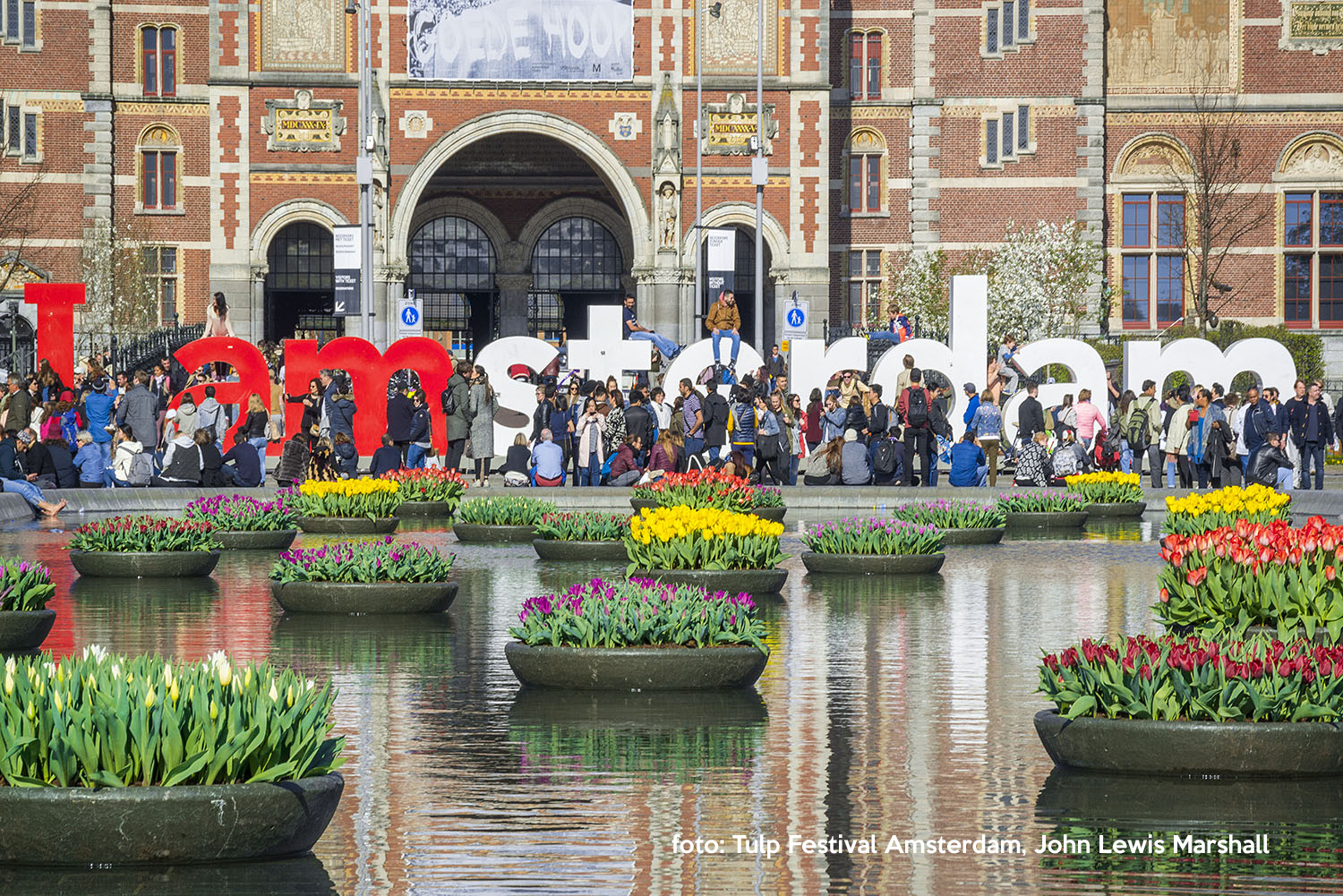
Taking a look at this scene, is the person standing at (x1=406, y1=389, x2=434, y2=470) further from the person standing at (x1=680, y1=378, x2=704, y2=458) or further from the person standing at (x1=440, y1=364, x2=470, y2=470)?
the person standing at (x1=680, y1=378, x2=704, y2=458)

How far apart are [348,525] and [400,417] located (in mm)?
6052

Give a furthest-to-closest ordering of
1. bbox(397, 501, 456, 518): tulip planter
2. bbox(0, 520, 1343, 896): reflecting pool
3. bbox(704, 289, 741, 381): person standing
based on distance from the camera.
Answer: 1. bbox(704, 289, 741, 381): person standing
2. bbox(397, 501, 456, 518): tulip planter
3. bbox(0, 520, 1343, 896): reflecting pool

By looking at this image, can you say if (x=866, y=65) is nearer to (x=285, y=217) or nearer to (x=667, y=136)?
(x=667, y=136)

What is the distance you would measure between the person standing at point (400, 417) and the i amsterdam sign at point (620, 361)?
92.1 inches

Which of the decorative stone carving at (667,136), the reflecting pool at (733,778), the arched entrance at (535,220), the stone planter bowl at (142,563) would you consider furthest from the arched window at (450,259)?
the reflecting pool at (733,778)

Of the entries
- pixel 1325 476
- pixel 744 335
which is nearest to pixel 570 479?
pixel 1325 476

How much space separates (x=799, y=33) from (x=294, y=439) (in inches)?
909

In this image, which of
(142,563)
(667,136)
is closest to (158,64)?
(667,136)

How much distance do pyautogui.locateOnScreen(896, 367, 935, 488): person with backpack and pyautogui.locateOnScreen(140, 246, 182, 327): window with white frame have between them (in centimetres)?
2604

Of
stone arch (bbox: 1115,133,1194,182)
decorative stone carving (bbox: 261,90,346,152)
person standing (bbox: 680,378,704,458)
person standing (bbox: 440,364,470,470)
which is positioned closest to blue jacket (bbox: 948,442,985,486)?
person standing (bbox: 680,378,704,458)

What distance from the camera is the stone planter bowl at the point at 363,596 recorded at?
40.7 ft

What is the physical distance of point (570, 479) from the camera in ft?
85.9

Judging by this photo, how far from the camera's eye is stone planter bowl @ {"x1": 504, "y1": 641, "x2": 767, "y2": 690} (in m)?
9.39

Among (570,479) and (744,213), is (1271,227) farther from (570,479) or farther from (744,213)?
(570,479)
